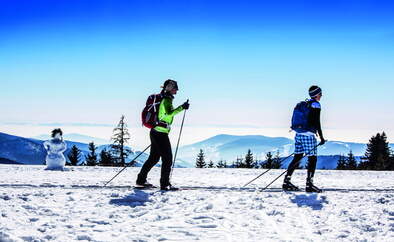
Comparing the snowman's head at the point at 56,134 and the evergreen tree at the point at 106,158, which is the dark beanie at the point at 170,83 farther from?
the evergreen tree at the point at 106,158

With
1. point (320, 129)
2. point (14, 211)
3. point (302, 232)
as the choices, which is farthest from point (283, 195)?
point (14, 211)

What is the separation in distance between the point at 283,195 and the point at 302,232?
2197 millimetres

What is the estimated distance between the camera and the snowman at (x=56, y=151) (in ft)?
48.0

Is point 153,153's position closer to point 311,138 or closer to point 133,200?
point 133,200

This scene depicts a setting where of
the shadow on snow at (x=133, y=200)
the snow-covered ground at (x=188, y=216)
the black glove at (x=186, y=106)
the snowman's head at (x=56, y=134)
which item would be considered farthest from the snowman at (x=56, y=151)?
the black glove at (x=186, y=106)

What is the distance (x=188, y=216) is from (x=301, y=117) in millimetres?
3699

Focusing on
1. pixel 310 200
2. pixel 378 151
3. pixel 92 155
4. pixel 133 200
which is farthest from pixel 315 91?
pixel 378 151

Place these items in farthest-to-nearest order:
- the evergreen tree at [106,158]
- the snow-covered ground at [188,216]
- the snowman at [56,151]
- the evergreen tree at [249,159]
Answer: the evergreen tree at [249,159]
the evergreen tree at [106,158]
the snowman at [56,151]
the snow-covered ground at [188,216]

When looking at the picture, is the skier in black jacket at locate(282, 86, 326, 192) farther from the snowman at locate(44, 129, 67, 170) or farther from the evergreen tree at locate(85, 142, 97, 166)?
the evergreen tree at locate(85, 142, 97, 166)

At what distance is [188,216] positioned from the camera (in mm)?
5758

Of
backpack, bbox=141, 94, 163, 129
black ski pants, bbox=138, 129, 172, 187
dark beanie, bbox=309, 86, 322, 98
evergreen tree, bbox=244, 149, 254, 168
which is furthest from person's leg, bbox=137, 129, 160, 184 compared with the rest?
evergreen tree, bbox=244, 149, 254, 168

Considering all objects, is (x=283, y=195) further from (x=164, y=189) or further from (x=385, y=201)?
(x=164, y=189)

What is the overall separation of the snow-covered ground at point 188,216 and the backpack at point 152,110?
135 centimetres

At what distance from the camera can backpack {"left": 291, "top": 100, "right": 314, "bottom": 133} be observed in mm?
8180
